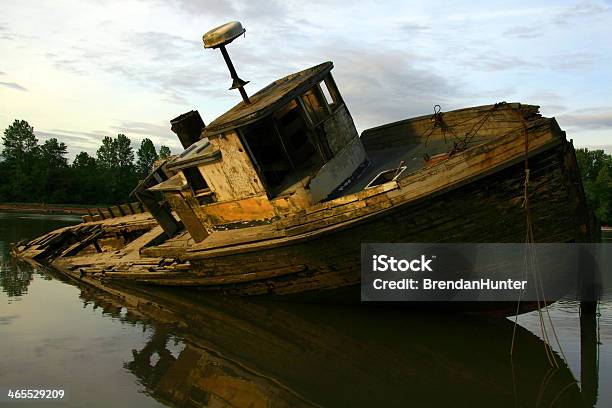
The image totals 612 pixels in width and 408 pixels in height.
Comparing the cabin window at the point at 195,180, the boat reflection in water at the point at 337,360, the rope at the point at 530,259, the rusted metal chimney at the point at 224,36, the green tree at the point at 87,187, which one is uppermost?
the green tree at the point at 87,187

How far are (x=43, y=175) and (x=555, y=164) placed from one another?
6077 centimetres

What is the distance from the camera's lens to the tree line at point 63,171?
58688mm

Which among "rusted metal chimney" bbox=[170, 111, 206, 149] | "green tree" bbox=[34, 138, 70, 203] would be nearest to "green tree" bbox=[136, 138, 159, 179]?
"green tree" bbox=[34, 138, 70, 203]

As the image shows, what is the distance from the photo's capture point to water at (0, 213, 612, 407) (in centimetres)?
579

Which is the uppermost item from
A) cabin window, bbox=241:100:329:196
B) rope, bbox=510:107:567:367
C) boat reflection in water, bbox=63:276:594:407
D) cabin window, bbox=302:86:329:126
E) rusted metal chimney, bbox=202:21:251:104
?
rusted metal chimney, bbox=202:21:251:104

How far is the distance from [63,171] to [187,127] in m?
55.2

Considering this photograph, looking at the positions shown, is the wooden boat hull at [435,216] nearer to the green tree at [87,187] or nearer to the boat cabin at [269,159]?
the boat cabin at [269,159]

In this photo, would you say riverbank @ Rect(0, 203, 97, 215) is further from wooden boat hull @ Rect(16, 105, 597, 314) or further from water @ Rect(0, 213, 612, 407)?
wooden boat hull @ Rect(16, 105, 597, 314)

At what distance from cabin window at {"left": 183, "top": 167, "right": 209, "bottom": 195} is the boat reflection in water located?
2278 millimetres

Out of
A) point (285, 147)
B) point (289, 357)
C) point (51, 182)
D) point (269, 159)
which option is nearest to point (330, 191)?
point (285, 147)

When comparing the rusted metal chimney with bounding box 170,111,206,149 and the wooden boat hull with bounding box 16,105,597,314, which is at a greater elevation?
the rusted metal chimney with bounding box 170,111,206,149

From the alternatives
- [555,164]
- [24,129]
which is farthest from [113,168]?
[555,164]

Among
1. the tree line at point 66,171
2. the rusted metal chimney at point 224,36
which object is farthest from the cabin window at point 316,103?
the tree line at point 66,171

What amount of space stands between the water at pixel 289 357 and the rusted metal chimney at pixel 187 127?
4.75 m
